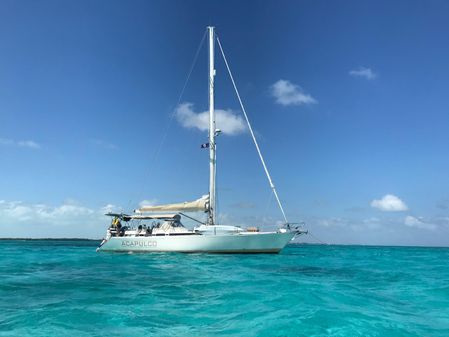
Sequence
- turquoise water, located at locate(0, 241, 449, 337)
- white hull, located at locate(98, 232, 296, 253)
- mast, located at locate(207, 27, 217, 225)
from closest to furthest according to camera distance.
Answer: turquoise water, located at locate(0, 241, 449, 337) → white hull, located at locate(98, 232, 296, 253) → mast, located at locate(207, 27, 217, 225)

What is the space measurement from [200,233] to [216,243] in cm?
164

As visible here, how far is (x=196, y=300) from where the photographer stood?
39.5ft

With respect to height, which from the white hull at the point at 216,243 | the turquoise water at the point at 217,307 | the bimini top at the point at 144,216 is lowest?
the turquoise water at the point at 217,307

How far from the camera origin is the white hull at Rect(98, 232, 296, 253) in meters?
30.5

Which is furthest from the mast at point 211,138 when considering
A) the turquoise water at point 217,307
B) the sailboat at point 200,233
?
the turquoise water at point 217,307

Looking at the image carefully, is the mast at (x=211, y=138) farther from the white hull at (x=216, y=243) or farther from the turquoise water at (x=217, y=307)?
the turquoise water at (x=217, y=307)

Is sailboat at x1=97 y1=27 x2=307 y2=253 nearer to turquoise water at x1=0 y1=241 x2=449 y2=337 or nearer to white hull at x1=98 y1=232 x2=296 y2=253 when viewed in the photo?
white hull at x1=98 y1=232 x2=296 y2=253

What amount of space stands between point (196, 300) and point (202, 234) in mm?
19012

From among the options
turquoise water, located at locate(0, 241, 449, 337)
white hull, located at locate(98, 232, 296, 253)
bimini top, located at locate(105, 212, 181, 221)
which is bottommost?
turquoise water, located at locate(0, 241, 449, 337)

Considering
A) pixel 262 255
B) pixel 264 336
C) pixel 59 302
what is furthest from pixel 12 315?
pixel 262 255

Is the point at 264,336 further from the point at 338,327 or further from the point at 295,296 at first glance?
the point at 295,296

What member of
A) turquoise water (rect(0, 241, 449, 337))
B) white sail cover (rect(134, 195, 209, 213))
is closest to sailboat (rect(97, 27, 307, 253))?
white sail cover (rect(134, 195, 209, 213))

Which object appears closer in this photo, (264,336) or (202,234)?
(264,336)

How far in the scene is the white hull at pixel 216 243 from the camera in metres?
30.5
